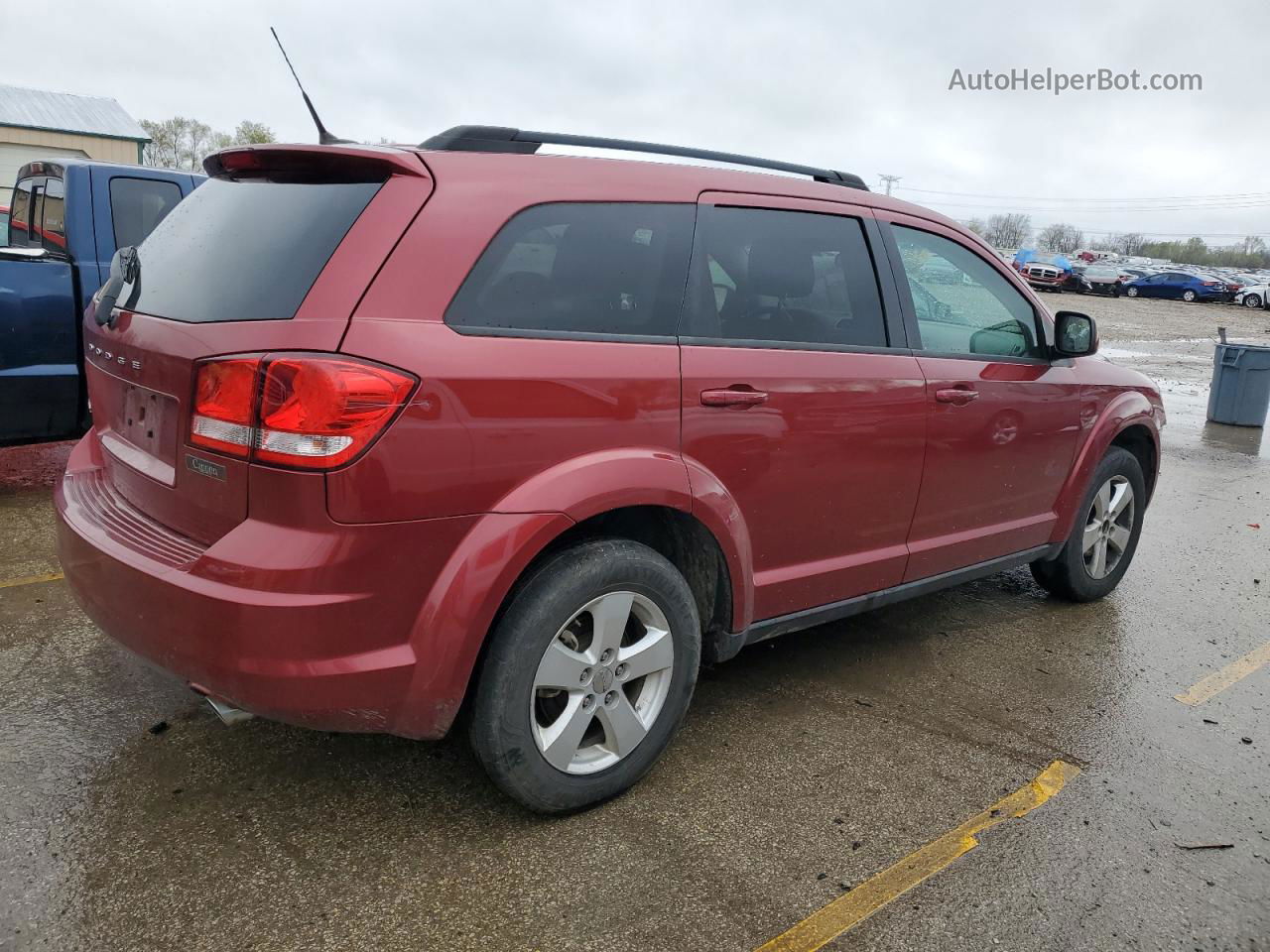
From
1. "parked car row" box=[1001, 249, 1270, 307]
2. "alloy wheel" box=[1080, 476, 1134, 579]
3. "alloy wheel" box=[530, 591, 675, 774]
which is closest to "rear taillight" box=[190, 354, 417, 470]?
"alloy wheel" box=[530, 591, 675, 774]

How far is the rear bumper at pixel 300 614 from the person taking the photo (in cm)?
221

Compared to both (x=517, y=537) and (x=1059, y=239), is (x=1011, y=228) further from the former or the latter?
(x=517, y=537)

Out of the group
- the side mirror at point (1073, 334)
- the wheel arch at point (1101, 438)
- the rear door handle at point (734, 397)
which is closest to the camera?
the rear door handle at point (734, 397)

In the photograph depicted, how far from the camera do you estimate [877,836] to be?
9.04 feet

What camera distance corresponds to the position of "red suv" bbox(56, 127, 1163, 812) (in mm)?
2252

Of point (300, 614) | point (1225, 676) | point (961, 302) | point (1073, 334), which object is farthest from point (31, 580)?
point (1225, 676)

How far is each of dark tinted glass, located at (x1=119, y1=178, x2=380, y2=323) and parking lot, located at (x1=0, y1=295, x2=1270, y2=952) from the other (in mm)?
1344

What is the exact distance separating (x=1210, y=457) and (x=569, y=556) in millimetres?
8608

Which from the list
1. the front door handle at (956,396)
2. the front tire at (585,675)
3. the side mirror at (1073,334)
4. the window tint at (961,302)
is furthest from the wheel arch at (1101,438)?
the front tire at (585,675)

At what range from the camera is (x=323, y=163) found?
2529 millimetres

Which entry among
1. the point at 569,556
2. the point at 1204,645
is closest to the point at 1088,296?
the point at 1204,645

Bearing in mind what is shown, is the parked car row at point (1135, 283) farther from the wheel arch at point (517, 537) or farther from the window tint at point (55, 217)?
the wheel arch at point (517, 537)

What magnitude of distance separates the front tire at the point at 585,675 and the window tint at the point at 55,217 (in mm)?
4485

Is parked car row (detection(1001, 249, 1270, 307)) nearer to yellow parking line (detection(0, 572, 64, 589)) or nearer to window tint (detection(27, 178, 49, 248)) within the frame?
window tint (detection(27, 178, 49, 248))
